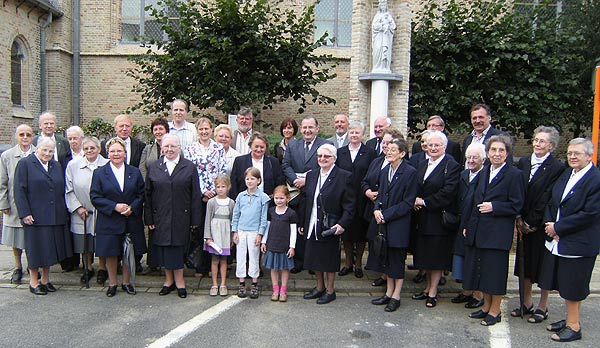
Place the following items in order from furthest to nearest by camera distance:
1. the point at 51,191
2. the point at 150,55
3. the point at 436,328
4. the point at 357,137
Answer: the point at 150,55 → the point at 357,137 → the point at 51,191 → the point at 436,328

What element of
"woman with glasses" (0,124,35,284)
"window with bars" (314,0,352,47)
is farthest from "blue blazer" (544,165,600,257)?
"window with bars" (314,0,352,47)

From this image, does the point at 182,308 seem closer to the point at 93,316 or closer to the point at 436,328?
the point at 93,316

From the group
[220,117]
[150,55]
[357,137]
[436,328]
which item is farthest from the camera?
[220,117]

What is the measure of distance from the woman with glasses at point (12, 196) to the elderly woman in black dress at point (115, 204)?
1.20 m

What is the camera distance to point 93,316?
5.03m

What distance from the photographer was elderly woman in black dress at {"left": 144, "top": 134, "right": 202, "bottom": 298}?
5520 mm

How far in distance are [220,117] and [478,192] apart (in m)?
12.1

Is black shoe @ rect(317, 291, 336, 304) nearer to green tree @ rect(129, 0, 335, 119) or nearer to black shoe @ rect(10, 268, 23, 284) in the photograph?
black shoe @ rect(10, 268, 23, 284)

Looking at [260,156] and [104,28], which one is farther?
[104,28]

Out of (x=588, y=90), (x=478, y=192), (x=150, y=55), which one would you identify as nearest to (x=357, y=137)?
(x=478, y=192)

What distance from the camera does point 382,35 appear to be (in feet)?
32.2

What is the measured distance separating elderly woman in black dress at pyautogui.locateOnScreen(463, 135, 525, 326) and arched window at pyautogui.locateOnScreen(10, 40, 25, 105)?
16254 millimetres

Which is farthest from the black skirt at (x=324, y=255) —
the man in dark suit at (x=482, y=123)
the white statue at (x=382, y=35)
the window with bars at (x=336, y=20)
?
the window with bars at (x=336, y=20)

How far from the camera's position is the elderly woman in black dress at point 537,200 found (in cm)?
489
